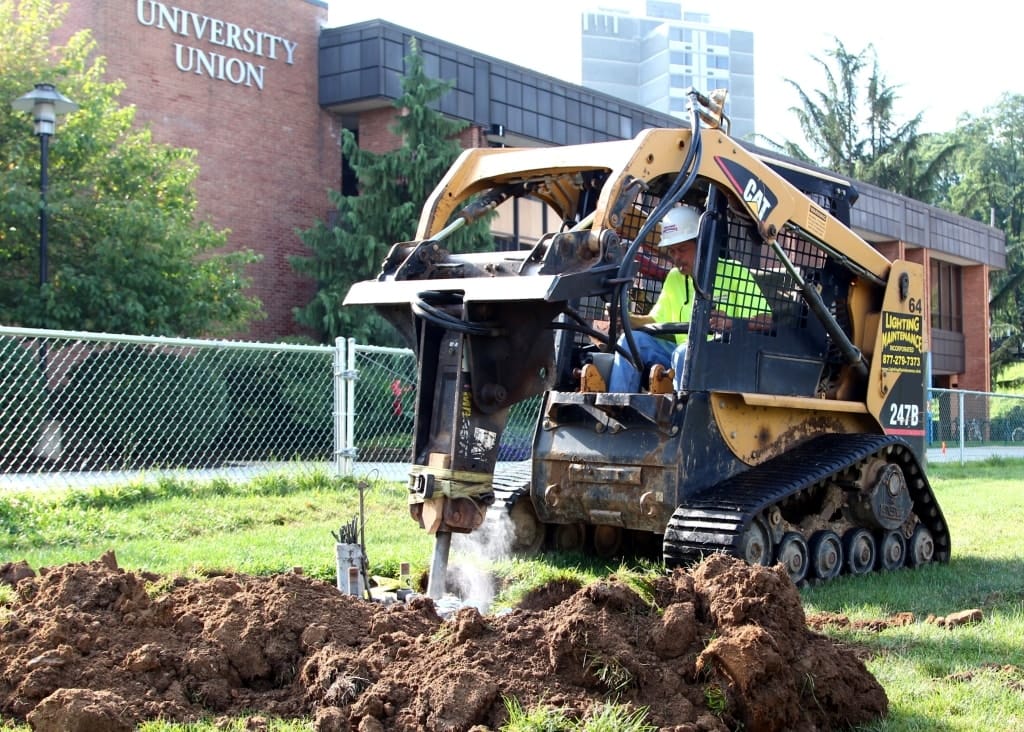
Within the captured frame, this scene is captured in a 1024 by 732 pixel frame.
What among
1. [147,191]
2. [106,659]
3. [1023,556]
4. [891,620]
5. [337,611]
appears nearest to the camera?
[106,659]

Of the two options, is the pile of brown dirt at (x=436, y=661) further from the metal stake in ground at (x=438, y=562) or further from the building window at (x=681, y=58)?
the building window at (x=681, y=58)

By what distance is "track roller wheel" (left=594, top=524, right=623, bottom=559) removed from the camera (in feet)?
25.0

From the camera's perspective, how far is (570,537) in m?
7.68

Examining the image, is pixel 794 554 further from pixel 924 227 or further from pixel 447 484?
pixel 924 227

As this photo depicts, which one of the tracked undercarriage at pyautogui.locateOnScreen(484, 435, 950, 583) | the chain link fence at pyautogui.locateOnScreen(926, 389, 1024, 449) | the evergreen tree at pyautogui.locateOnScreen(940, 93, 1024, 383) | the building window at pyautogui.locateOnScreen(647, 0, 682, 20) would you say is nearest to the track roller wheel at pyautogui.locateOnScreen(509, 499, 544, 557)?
the tracked undercarriage at pyautogui.locateOnScreen(484, 435, 950, 583)

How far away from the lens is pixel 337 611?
15.7 feet

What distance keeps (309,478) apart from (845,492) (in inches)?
204

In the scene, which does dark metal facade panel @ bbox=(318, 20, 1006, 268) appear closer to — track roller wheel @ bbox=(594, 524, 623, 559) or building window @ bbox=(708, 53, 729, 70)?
track roller wheel @ bbox=(594, 524, 623, 559)

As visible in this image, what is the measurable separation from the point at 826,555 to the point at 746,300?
1.61m

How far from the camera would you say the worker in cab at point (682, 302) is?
702cm

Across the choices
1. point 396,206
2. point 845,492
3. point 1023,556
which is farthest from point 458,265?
point 396,206

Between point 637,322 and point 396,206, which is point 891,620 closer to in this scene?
point 637,322

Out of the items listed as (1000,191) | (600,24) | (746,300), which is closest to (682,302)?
(746,300)

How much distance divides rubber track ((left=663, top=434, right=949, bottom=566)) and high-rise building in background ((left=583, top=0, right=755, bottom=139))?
143m
